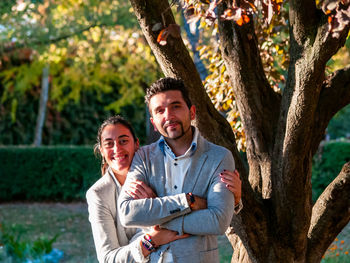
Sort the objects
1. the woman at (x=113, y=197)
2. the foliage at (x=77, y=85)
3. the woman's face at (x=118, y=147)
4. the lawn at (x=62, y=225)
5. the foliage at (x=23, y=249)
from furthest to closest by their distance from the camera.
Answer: the foliage at (x=77, y=85)
the lawn at (x=62, y=225)
the foliage at (x=23, y=249)
the woman's face at (x=118, y=147)
the woman at (x=113, y=197)

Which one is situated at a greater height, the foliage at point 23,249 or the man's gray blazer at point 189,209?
the man's gray blazer at point 189,209

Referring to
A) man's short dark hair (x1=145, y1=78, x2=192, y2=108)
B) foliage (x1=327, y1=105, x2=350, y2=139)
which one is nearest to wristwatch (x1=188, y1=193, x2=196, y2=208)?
man's short dark hair (x1=145, y1=78, x2=192, y2=108)

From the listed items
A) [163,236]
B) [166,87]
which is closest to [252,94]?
[166,87]

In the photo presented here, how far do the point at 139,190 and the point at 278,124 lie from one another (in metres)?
1.35

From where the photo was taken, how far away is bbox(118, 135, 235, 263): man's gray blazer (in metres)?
2.41

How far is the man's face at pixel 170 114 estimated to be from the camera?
2.52 m

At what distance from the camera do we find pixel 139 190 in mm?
2510

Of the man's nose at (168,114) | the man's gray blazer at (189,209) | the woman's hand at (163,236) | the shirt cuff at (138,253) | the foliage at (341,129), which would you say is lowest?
the shirt cuff at (138,253)

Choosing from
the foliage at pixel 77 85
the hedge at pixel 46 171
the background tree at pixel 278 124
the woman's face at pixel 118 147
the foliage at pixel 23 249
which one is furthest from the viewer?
the foliage at pixel 77 85

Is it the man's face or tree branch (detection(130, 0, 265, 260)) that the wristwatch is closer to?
the man's face

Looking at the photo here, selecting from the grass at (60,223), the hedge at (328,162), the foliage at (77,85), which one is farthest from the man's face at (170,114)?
the foliage at (77,85)

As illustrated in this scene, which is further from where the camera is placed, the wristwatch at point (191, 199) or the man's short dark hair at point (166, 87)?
the man's short dark hair at point (166, 87)

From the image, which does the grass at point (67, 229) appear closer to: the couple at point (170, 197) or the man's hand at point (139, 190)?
the couple at point (170, 197)

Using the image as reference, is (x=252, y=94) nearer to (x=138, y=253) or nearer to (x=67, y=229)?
(x=138, y=253)
